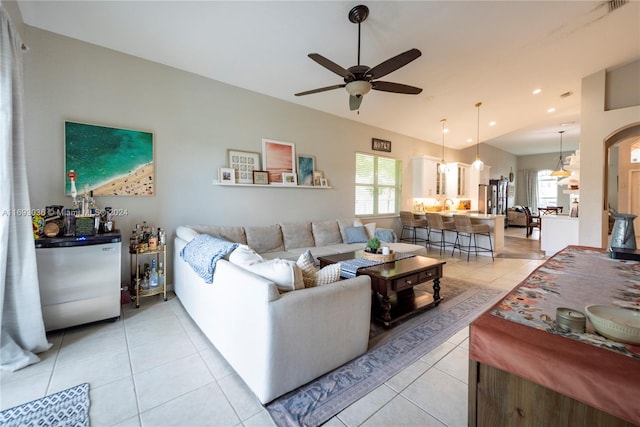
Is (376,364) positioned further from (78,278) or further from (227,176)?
(227,176)

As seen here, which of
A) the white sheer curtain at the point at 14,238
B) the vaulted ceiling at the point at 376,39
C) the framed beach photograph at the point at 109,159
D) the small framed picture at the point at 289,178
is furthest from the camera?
the small framed picture at the point at 289,178

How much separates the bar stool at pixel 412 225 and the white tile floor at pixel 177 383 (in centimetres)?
418

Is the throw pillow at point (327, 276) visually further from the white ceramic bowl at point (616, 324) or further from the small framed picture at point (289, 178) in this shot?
the small framed picture at point (289, 178)

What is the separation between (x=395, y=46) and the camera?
3.53 m

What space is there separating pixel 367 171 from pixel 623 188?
6574mm

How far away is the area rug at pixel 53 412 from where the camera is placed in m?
1.54

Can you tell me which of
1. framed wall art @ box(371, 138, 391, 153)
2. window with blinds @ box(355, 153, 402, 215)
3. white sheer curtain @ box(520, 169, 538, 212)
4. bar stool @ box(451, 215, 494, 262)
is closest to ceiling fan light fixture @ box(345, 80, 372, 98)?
window with blinds @ box(355, 153, 402, 215)

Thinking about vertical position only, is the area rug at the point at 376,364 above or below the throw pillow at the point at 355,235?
below

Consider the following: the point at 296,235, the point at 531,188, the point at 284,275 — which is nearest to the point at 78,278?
the point at 284,275

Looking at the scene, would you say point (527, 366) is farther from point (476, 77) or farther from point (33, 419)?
point (476, 77)

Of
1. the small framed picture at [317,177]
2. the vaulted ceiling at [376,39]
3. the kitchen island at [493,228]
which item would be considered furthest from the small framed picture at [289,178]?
the kitchen island at [493,228]

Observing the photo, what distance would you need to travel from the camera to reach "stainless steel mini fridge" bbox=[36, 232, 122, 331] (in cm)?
245

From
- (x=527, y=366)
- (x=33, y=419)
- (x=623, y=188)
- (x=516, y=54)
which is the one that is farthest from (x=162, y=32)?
(x=623, y=188)

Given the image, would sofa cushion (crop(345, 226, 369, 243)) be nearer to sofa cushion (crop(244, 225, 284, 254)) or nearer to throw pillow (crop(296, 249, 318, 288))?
sofa cushion (crop(244, 225, 284, 254))
